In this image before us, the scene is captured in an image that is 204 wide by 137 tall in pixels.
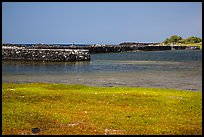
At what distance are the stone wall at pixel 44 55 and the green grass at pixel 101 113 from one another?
88.2 feet

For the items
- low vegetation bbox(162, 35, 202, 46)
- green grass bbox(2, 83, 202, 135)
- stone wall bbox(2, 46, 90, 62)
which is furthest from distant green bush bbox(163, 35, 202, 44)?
green grass bbox(2, 83, 202, 135)

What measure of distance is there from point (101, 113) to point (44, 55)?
31977 millimetres

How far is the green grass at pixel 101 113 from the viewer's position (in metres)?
8.80

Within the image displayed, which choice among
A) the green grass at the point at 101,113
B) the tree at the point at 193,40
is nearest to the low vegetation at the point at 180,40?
the tree at the point at 193,40

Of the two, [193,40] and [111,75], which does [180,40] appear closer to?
[193,40]

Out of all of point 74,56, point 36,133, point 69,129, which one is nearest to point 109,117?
point 69,129

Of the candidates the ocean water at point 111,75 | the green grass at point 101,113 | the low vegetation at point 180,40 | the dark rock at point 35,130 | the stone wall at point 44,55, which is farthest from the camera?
the low vegetation at point 180,40

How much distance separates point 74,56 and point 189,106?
1225 inches

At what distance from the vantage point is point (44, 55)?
41688 mm

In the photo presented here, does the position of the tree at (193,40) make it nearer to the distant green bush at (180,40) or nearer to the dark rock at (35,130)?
the distant green bush at (180,40)

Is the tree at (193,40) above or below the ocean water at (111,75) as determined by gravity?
above

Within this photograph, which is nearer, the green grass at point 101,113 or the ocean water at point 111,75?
the green grass at point 101,113

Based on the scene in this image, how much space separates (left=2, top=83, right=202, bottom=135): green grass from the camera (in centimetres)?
880

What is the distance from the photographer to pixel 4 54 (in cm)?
4375
